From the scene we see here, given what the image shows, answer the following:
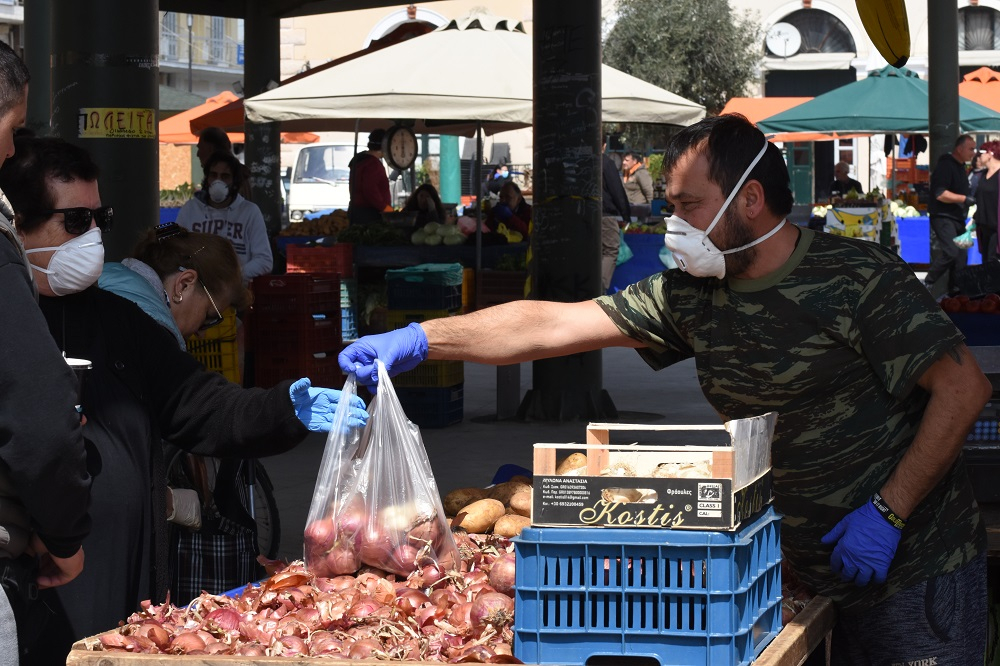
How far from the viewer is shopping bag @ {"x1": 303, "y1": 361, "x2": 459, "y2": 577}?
3.11 m

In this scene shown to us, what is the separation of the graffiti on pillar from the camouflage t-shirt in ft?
14.5

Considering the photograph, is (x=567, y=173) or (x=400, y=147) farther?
(x=400, y=147)

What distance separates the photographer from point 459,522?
12.4 feet

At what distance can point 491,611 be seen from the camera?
108 inches

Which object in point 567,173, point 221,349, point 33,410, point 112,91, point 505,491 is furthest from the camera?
point 567,173

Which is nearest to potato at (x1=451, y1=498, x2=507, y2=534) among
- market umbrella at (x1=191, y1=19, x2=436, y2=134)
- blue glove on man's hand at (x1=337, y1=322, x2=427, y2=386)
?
blue glove on man's hand at (x1=337, y1=322, x2=427, y2=386)

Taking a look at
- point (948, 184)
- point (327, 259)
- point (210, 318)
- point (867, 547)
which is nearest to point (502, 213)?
point (327, 259)

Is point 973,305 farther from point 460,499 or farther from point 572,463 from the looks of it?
point 572,463

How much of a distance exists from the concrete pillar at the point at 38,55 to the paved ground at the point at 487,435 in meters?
4.71

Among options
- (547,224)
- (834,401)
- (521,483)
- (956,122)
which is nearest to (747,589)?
(834,401)

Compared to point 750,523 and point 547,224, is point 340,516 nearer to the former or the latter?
point 750,523

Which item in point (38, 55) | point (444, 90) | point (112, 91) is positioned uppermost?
point (38, 55)

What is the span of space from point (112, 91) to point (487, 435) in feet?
12.0

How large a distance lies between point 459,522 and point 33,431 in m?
1.51
